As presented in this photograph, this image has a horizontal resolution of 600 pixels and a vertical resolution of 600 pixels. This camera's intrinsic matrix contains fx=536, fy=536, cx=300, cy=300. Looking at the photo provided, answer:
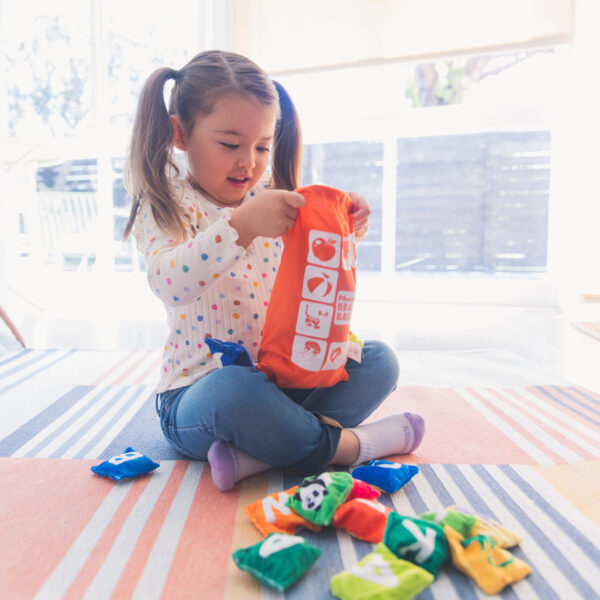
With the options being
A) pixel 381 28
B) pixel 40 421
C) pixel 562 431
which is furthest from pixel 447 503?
pixel 381 28

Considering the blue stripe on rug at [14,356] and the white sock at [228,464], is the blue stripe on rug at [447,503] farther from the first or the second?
the blue stripe on rug at [14,356]

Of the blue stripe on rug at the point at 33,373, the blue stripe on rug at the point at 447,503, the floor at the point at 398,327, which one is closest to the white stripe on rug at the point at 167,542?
the blue stripe on rug at the point at 447,503

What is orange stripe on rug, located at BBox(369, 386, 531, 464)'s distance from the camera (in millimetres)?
784

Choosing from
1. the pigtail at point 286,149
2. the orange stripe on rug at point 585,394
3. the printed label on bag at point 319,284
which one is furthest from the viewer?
the orange stripe on rug at point 585,394

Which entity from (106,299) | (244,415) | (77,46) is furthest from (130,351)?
(77,46)

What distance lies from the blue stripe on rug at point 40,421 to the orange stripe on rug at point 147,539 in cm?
28

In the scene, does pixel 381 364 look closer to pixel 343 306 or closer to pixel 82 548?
pixel 343 306

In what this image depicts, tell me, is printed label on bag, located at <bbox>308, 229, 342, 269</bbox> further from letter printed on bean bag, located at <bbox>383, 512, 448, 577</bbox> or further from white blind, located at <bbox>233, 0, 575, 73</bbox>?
white blind, located at <bbox>233, 0, 575, 73</bbox>

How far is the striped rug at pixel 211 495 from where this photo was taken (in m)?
0.48

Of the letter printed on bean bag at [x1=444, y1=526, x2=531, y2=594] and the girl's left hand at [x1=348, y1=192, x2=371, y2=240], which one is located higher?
the girl's left hand at [x1=348, y1=192, x2=371, y2=240]

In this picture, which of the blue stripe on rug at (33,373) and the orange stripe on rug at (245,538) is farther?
the blue stripe on rug at (33,373)

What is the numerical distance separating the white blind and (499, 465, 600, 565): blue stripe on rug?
7.10 ft

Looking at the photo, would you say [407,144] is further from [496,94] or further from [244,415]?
[244,415]

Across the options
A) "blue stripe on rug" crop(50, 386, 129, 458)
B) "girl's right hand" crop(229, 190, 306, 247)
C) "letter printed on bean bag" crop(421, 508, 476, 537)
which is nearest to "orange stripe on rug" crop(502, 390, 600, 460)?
"letter printed on bean bag" crop(421, 508, 476, 537)
